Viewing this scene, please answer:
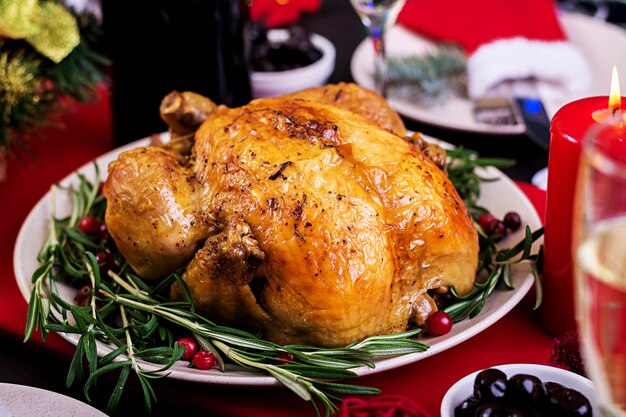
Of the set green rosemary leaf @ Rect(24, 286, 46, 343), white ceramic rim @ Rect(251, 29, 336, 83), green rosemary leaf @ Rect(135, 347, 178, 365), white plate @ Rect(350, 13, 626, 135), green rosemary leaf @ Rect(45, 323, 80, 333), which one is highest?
green rosemary leaf @ Rect(45, 323, 80, 333)

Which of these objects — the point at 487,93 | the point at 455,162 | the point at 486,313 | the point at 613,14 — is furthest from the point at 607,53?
the point at 486,313

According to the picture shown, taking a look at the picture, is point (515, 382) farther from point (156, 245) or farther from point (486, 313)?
point (156, 245)

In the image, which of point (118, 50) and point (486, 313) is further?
point (118, 50)

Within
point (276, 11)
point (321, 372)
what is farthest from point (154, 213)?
point (276, 11)

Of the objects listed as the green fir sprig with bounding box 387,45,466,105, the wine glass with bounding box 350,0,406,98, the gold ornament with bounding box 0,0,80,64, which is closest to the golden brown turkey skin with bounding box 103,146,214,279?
the gold ornament with bounding box 0,0,80,64

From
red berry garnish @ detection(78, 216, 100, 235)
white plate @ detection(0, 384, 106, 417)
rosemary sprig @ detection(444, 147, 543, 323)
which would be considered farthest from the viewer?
red berry garnish @ detection(78, 216, 100, 235)

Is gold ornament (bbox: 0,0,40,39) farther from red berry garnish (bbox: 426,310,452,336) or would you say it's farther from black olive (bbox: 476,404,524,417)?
black olive (bbox: 476,404,524,417)
